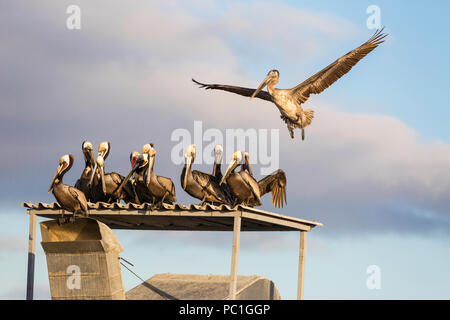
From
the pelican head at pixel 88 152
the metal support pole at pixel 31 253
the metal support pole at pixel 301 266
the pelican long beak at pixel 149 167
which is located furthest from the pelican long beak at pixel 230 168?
the metal support pole at pixel 31 253

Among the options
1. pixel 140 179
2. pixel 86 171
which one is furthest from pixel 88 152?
pixel 140 179

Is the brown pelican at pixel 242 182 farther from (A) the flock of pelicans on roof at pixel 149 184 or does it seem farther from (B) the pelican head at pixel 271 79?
(B) the pelican head at pixel 271 79

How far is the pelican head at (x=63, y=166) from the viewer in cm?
2795

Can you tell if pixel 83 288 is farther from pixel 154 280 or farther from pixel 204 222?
pixel 154 280

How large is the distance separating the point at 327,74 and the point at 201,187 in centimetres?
594

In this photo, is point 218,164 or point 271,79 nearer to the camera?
point 218,164

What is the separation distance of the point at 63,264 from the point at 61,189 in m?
2.83

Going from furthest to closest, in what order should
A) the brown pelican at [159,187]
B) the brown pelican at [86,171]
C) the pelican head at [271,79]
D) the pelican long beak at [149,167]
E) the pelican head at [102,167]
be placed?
the pelican head at [271,79] → the brown pelican at [86,171] → the pelican head at [102,167] → the pelican long beak at [149,167] → the brown pelican at [159,187]

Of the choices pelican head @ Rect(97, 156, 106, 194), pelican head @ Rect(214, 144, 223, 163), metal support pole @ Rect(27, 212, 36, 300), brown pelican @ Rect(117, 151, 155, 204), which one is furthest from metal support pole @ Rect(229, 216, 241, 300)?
metal support pole @ Rect(27, 212, 36, 300)

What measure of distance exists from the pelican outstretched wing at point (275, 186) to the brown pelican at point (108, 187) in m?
3.85

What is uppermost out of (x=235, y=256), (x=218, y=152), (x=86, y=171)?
(x=218, y=152)

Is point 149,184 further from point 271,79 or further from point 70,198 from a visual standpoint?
point 271,79

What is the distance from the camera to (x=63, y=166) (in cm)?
2816

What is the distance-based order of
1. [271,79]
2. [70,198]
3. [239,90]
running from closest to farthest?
[70,198]
[271,79]
[239,90]
